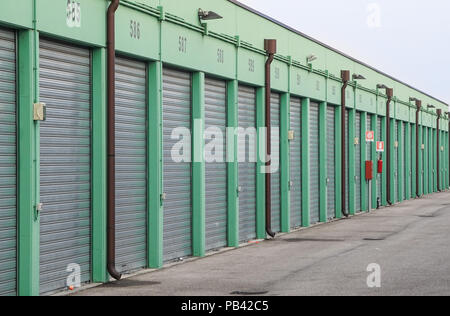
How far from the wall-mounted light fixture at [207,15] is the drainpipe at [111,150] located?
3848mm

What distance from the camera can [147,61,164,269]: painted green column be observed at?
49.9 ft

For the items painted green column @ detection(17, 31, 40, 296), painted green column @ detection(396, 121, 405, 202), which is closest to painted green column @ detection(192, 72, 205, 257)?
painted green column @ detection(17, 31, 40, 296)

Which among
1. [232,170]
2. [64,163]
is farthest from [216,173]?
[64,163]

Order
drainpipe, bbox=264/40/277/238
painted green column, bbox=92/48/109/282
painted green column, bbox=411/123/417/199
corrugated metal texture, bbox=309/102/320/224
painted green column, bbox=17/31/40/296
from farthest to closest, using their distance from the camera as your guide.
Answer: painted green column, bbox=411/123/417/199
corrugated metal texture, bbox=309/102/320/224
drainpipe, bbox=264/40/277/238
painted green column, bbox=92/48/109/282
painted green column, bbox=17/31/40/296

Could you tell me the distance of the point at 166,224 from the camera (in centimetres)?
1598

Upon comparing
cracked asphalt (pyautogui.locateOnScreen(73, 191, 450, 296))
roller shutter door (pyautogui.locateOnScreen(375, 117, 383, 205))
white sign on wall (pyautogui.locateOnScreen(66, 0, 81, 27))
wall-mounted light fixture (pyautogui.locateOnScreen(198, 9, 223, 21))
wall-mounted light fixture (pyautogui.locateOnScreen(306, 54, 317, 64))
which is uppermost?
wall-mounted light fixture (pyautogui.locateOnScreen(306, 54, 317, 64))

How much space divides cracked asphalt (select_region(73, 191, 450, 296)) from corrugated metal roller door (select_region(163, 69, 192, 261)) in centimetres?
57

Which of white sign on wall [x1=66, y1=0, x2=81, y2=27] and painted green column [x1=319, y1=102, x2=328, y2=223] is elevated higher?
white sign on wall [x1=66, y1=0, x2=81, y2=27]

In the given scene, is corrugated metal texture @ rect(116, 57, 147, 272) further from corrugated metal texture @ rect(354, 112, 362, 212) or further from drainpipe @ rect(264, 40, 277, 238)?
corrugated metal texture @ rect(354, 112, 362, 212)

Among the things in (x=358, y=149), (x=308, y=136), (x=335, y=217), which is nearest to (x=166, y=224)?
(x=308, y=136)

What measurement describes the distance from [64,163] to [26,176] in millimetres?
1334

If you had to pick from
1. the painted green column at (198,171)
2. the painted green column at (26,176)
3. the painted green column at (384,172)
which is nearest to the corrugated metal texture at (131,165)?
the painted green column at (198,171)
